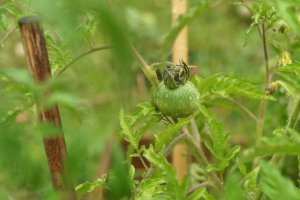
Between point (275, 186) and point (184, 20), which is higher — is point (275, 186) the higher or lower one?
the lower one

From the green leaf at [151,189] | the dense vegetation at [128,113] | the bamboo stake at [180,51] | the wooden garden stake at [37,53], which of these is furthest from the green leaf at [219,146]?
the bamboo stake at [180,51]

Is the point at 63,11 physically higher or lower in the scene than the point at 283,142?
higher

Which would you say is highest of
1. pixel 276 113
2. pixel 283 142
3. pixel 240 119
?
pixel 283 142

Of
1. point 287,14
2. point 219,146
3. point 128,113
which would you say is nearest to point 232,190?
point 287,14

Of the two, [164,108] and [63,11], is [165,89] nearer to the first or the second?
[164,108]

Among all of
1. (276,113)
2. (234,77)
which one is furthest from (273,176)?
(276,113)

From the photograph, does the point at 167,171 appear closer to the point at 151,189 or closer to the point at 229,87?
the point at 151,189

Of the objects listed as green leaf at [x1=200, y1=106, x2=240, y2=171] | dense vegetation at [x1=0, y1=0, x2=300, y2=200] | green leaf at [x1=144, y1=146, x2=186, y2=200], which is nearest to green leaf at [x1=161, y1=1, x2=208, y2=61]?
dense vegetation at [x1=0, y1=0, x2=300, y2=200]

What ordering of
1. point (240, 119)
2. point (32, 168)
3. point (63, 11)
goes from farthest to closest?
point (240, 119) → point (32, 168) → point (63, 11)
